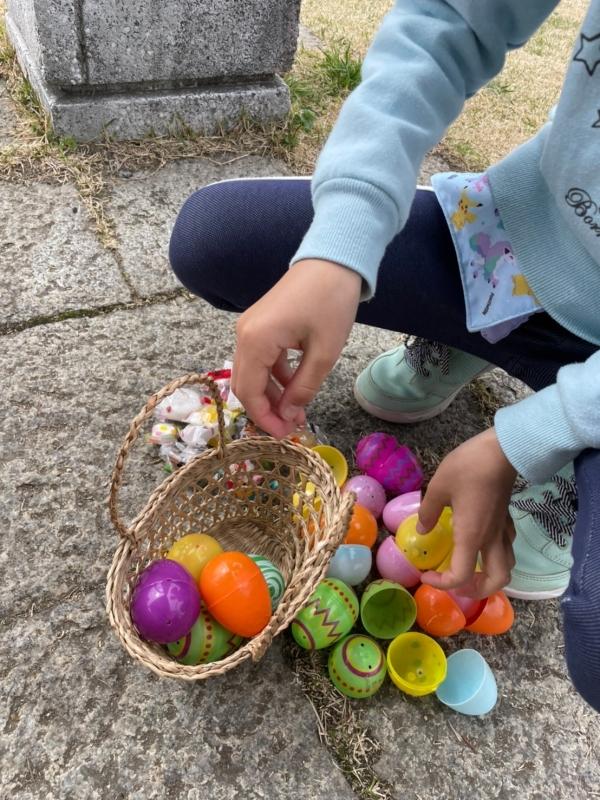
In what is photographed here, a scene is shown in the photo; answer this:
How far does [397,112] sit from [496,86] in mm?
2433

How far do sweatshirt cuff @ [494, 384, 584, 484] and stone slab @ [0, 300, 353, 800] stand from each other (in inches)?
23.5

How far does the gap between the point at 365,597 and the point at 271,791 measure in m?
0.35

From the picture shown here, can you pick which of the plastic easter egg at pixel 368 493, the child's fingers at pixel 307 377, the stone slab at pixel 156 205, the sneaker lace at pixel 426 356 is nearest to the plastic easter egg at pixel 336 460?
the plastic easter egg at pixel 368 493

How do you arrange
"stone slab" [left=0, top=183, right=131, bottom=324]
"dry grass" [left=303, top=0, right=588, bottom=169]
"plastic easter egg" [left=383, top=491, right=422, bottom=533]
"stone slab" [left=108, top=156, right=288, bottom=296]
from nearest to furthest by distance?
"plastic easter egg" [left=383, top=491, right=422, bottom=533], "stone slab" [left=0, top=183, right=131, bottom=324], "stone slab" [left=108, top=156, right=288, bottom=296], "dry grass" [left=303, top=0, right=588, bottom=169]

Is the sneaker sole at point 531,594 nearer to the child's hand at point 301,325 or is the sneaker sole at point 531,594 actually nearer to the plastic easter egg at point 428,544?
the plastic easter egg at point 428,544

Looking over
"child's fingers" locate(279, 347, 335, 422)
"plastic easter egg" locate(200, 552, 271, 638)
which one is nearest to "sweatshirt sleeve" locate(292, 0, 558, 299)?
"child's fingers" locate(279, 347, 335, 422)

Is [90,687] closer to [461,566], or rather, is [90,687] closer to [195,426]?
[195,426]

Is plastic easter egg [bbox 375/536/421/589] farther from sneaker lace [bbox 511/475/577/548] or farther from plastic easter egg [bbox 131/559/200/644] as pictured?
plastic easter egg [bbox 131/559/200/644]

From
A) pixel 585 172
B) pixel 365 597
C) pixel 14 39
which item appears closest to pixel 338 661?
pixel 365 597

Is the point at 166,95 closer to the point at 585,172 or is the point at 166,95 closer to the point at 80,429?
the point at 80,429

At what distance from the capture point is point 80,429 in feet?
4.92

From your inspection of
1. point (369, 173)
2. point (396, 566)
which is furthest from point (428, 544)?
point (369, 173)

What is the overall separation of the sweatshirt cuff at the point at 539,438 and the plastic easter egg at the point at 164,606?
55 centimetres

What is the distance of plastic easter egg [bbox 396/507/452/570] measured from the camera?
1244 millimetres
